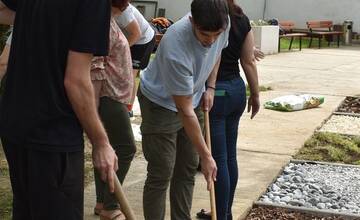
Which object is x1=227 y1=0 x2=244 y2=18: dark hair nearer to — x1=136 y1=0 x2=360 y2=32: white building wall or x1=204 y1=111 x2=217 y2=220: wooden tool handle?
x1=204 y1=111 x2=217 y2=220: wooden tool handle

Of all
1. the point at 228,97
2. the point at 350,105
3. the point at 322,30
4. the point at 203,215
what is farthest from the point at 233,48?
the point at 322,30

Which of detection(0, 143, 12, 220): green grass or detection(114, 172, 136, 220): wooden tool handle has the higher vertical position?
detection(114, 172, 136, 220): wooden tool handle

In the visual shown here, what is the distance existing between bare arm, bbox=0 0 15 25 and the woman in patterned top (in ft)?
3.95

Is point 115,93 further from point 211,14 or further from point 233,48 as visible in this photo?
point 211,14

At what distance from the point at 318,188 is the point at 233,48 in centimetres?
212

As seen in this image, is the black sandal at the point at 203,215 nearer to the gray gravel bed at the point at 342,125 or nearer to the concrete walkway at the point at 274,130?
the concrete walkway at the point at 274,130

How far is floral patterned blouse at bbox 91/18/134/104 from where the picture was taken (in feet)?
14.6

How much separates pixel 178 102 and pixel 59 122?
110 cm

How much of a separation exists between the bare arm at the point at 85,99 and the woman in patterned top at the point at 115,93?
172 cm

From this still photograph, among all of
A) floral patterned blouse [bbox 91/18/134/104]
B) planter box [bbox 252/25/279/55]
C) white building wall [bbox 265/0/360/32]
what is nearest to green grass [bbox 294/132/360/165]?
floral patterned blouse [bbox 91/18/134/104]

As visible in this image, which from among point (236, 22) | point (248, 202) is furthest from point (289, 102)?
point (236, 22)

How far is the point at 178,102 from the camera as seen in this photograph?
3713 millimetres

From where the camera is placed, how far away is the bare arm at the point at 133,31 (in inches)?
196

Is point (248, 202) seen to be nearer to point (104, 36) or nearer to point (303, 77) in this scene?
point (104, 36)
